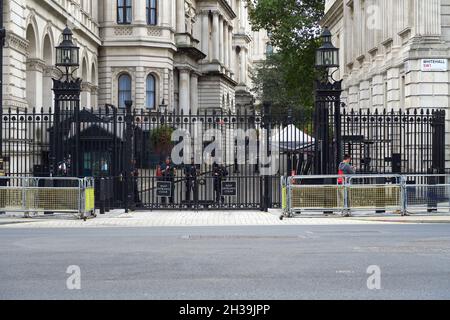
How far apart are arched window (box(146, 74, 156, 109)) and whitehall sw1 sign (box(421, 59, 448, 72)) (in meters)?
35.9

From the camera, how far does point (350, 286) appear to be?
34.0 ft

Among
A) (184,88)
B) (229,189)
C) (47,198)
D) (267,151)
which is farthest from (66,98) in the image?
(184,88)

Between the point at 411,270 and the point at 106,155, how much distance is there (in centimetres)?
1554

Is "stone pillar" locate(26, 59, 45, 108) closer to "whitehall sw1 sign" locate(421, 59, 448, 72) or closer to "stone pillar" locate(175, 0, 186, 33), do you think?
"whitehall sw1 sign" locate(421, 59, 448, 72)

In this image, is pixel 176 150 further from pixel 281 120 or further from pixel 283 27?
pixel 283 27

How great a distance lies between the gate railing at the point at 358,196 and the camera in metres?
22.3

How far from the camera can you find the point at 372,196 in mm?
22531

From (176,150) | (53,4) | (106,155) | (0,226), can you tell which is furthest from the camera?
(53,4)

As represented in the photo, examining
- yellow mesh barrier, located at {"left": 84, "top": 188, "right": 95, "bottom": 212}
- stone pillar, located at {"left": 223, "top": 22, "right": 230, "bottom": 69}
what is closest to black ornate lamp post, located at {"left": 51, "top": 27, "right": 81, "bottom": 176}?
yellow mesh barrier, located at {"left": 84, "top": 188, "right": 95, "bottom": 212}

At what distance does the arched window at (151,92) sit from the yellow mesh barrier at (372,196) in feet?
140

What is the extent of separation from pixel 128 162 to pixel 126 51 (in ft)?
129

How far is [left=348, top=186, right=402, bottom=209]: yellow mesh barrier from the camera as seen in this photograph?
22.5m

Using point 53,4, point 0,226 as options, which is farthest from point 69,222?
point 53,4
